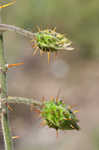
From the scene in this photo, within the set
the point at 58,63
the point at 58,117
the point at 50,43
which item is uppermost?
the point at 50,43

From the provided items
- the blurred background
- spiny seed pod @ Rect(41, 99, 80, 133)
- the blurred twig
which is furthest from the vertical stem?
the blurred background

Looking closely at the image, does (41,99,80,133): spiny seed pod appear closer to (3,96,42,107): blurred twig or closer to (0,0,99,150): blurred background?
(3,96,42,107): blurred twig

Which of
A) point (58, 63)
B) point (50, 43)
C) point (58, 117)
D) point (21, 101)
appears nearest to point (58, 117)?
point (58, 117)

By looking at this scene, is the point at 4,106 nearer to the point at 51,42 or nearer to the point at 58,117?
the point at 58,117

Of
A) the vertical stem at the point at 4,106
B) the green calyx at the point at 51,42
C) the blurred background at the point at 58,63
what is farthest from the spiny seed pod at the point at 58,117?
the blurred background at the point at 58,63

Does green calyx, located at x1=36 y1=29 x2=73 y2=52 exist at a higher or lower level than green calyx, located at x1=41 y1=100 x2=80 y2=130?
higher

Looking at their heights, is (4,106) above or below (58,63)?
above

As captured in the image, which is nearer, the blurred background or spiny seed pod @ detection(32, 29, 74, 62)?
spiny seed pod @ detection(32, 29, 74, 62)

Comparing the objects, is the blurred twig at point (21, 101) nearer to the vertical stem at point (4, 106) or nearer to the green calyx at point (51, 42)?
the vertical stem at point (4, 106)
